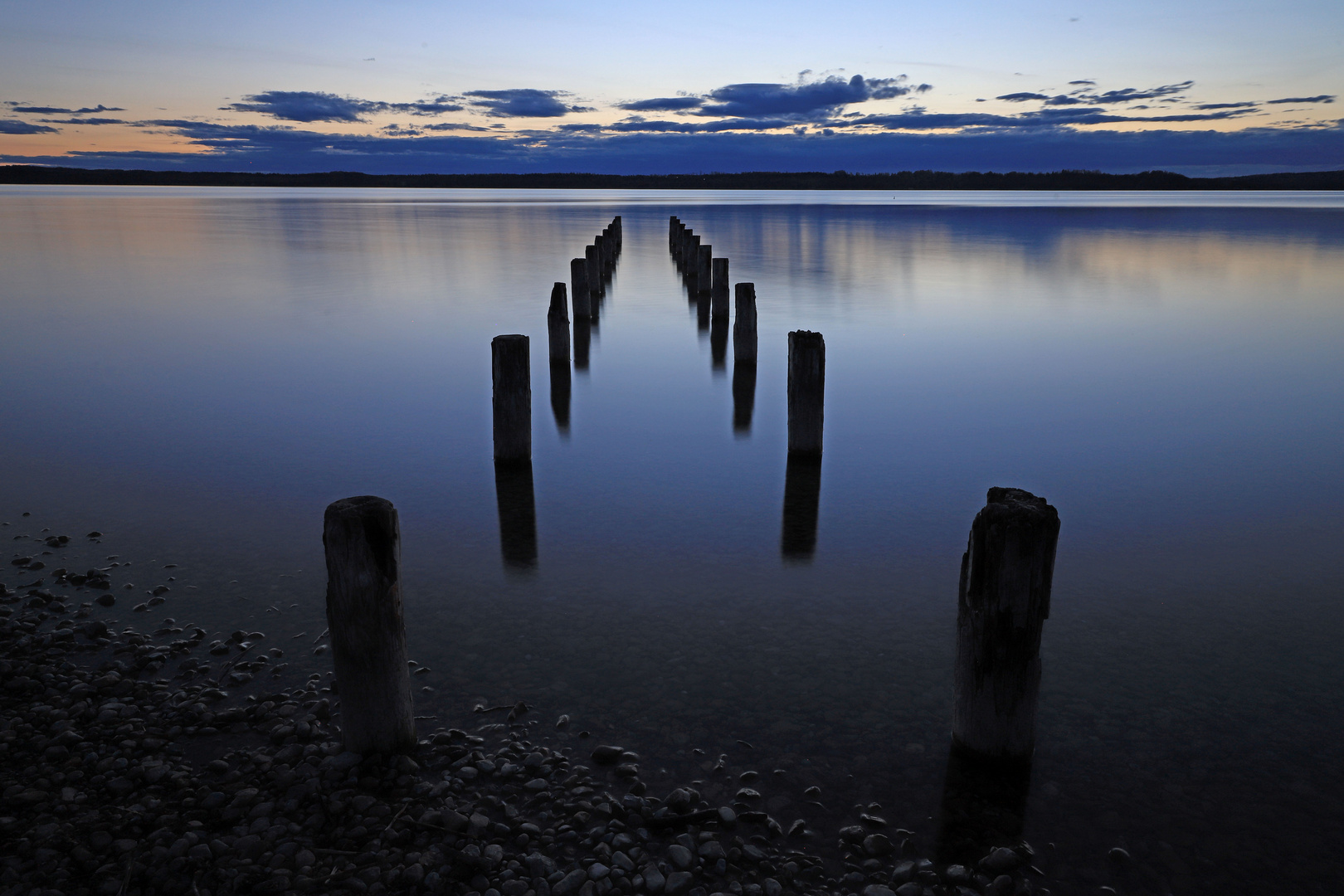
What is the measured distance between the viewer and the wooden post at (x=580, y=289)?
16812 mm

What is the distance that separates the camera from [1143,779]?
3902 millimetres

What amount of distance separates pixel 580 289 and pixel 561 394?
17.7 feet

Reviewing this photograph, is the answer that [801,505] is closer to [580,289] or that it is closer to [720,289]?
[720,289]

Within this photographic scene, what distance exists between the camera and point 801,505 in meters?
7.60

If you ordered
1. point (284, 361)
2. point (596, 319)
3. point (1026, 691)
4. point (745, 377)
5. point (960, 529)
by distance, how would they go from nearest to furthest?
point (1026, 691) → point (960, 529) → point (745, 377) → point (284, 361) → point (596, 319)

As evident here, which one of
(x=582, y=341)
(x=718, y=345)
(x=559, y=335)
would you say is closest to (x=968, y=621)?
(x=559, y=335)

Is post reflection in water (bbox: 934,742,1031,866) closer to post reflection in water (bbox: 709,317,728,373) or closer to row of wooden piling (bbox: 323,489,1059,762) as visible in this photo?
row of wooden piling (bbox: 323,489,1059,762)

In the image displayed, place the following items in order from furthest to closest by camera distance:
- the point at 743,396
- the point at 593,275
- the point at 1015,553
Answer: the point at 593,275 < the point at 743,396 < the point at 1015,553

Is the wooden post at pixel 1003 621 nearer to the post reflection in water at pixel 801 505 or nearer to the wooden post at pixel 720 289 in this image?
the post reflection in water at pixel 801 505

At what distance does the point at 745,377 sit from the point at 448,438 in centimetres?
466

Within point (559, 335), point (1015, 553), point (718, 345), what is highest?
point (1015, 553)

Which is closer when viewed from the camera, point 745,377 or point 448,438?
point 448,438

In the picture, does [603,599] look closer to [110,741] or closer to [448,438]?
[110,741]

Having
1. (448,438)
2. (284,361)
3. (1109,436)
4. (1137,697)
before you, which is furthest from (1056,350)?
(284,361)
